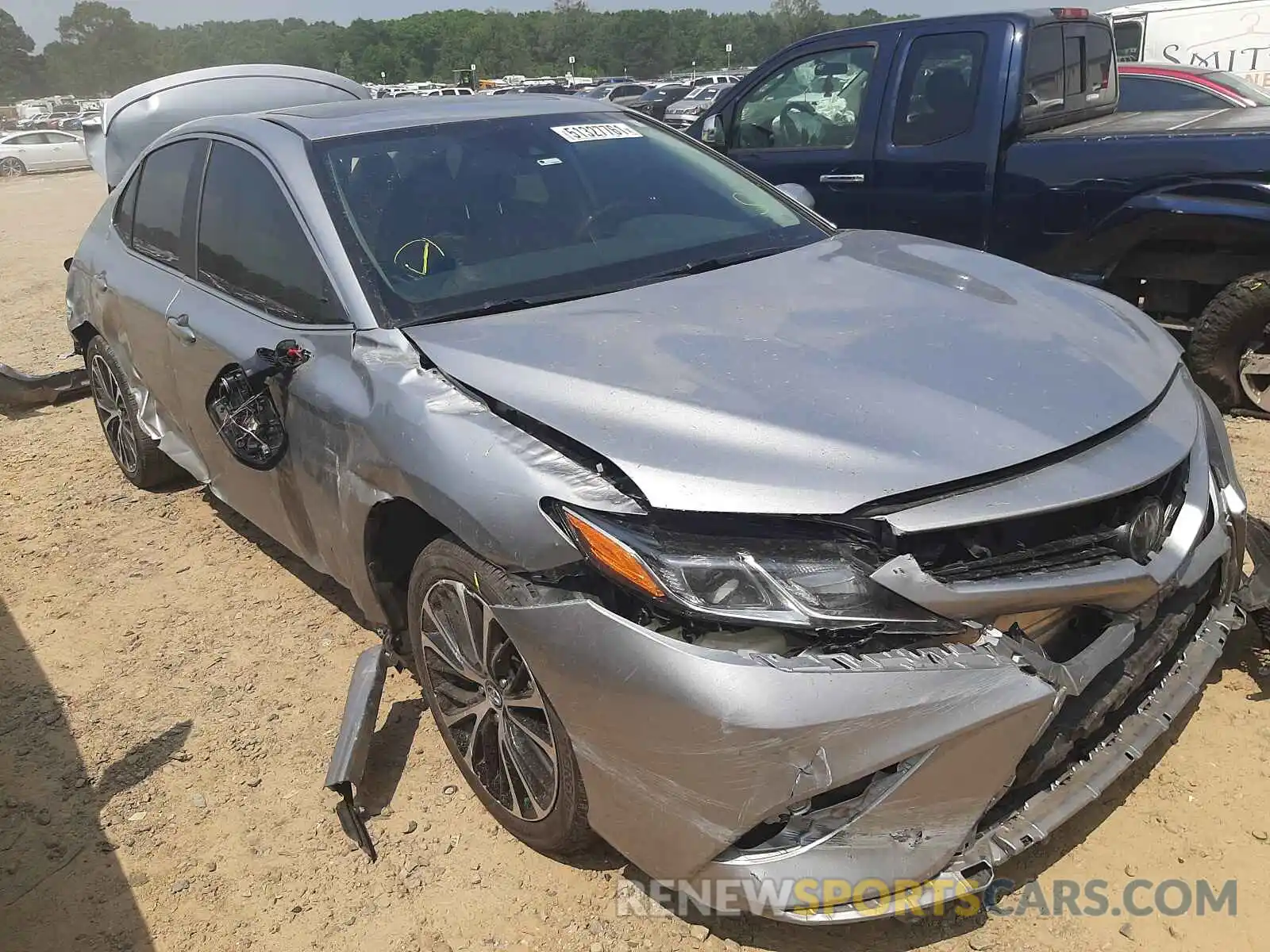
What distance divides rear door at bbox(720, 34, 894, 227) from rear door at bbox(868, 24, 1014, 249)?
0.37 ft

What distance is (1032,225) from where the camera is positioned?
16.1 ft

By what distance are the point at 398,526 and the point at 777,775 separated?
1.28 meters

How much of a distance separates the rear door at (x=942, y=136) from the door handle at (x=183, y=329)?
3.57 metres

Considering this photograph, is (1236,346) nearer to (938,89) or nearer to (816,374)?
(938,89)

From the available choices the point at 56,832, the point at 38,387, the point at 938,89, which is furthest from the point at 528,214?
the point at 38,387

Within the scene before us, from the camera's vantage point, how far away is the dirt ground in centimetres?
229

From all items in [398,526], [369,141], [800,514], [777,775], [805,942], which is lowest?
[805,942]

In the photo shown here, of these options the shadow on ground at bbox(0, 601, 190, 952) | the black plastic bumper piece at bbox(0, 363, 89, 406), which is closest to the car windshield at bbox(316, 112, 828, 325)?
the shadow on ground at bbox(0, 601, 190, 952)

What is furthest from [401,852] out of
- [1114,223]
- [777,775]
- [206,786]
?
[1114,223]

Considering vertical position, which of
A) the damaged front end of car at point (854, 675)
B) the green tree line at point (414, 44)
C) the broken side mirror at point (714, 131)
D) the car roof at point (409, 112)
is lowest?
the damaged front end of car at point (854, 675)

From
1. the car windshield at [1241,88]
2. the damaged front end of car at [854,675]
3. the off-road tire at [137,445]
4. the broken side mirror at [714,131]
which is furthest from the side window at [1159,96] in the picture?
the off-road tire at [137,445]

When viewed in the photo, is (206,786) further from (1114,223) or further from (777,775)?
(1114,223)

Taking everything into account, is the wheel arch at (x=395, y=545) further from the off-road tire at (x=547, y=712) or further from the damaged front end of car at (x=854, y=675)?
the damaged front end of car at (x=854, y=675)

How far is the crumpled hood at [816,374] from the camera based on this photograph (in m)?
1.99
